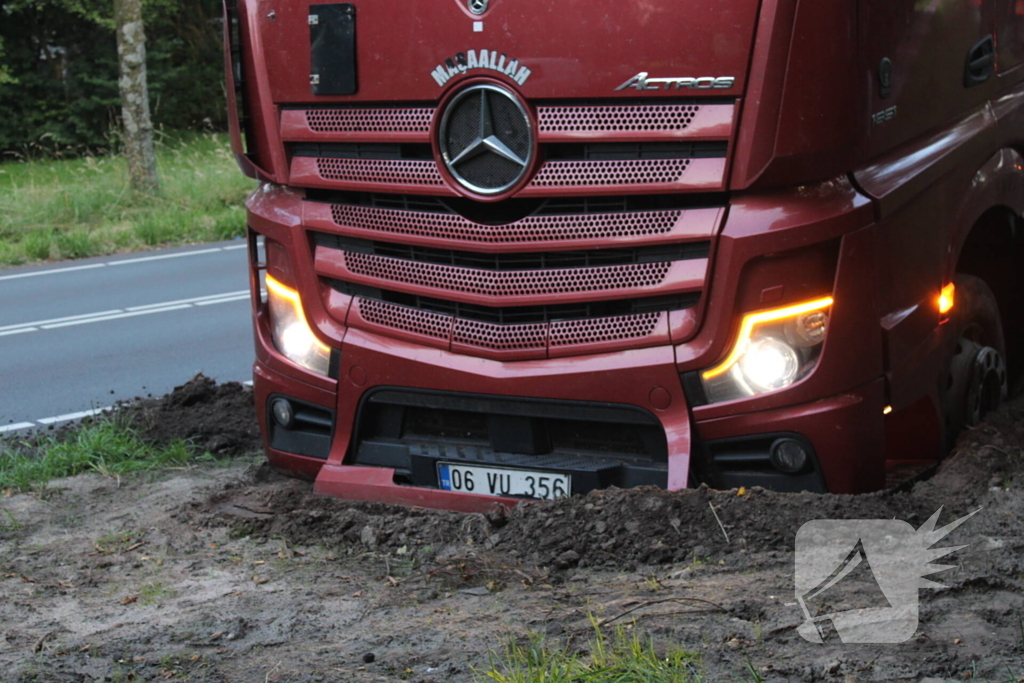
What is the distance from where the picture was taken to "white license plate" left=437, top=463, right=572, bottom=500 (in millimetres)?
4402

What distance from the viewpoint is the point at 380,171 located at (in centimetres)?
459

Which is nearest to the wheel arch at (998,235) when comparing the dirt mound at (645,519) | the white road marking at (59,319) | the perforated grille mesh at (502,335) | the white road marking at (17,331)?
the dirt mound at (645,519)

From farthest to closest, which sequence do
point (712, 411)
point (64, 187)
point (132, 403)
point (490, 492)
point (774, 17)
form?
point (64, 187), point (132, 403), point (490, 492), point (712, 411), point (774, 17)

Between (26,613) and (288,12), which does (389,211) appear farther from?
(26,613)

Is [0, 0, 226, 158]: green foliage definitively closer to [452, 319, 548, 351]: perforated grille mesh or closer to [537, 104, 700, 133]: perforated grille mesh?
[452, 319, 548, 351]: perforated grille mesh

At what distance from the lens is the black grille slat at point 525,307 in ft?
13.8

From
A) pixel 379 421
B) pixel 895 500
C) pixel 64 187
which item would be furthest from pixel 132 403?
pixel 64 187

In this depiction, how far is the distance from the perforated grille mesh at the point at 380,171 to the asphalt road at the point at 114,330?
3.13 m

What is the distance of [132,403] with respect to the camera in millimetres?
6992

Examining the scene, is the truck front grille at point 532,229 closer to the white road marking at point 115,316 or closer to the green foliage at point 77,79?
the white road marking at point 115,316

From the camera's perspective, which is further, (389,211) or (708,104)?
(389,211)

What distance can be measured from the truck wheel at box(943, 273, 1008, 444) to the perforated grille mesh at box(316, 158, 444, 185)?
6.67 feet

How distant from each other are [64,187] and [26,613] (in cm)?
1495

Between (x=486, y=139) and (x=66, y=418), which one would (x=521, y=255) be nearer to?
(x=486, y=139)
